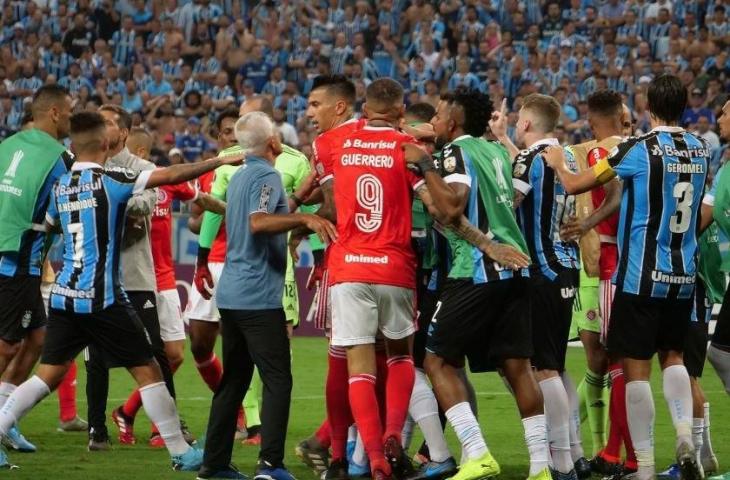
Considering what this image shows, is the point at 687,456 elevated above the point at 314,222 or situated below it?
below

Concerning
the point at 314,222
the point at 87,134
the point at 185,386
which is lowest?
the point at 185,386

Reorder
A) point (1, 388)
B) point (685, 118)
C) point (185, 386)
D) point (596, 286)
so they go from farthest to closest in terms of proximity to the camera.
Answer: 1. point (685, 118)
2. point (185, 386)
3. point (596, 286)
4. point (1, 388)

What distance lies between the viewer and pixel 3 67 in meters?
28.0

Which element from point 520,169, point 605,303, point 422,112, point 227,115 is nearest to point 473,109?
point 520,169

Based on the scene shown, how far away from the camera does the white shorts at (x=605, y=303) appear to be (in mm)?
9273

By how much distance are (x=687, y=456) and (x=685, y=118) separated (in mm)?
15363

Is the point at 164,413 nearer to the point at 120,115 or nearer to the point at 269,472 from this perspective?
the point at 269,472

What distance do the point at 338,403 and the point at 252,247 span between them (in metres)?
1.21

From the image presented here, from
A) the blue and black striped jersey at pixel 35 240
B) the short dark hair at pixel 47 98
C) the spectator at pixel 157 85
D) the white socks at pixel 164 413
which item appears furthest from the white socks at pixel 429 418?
the spectator at pixel 157 85

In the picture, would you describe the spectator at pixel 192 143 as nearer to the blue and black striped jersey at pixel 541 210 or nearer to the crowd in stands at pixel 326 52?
the crowd in stands at pixel 326 52

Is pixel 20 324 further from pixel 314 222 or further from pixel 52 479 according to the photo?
pixel 314 222

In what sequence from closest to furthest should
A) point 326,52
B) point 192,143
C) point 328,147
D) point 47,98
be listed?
1. point 328,147
2. point 47,98
3. point 192,143
4. point 326,52

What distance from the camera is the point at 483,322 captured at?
316 inches

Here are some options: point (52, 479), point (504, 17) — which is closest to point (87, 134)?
point (52, 479)
